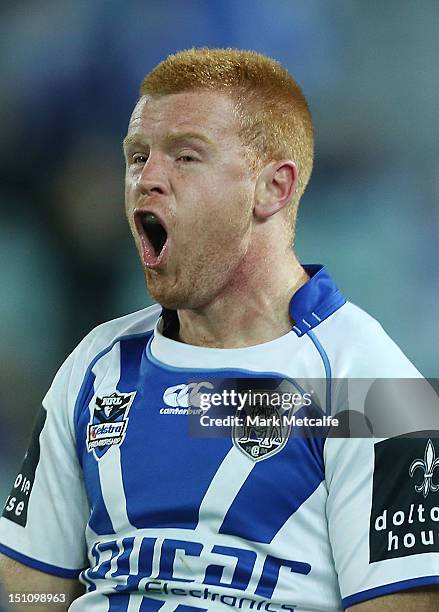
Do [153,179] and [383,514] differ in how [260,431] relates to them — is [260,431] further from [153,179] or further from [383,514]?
[153,179]

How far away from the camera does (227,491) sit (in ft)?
3.71

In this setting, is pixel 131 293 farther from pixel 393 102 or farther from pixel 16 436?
pixel 393 102

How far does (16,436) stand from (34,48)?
67 cm

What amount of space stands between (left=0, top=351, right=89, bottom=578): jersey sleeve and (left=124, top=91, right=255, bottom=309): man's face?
0.74ft

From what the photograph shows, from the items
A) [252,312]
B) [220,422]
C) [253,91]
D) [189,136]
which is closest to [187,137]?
[189,136]

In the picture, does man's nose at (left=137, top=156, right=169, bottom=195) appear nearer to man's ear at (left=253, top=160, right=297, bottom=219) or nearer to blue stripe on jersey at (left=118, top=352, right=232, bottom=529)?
man's ear at (left=253, top=160, right=297, bottom=219)

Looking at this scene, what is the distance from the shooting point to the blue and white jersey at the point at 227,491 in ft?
3.54

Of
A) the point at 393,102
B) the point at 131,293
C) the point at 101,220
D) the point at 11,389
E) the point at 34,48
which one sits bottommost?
the point at 11,389

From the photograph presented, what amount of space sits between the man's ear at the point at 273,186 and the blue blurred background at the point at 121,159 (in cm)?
23

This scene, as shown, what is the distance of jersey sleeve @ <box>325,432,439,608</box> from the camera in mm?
1053

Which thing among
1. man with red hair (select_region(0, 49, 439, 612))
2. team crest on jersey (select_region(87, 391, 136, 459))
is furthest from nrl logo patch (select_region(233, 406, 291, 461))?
team crest on jersey (select_region(87, 391, 136, 459))

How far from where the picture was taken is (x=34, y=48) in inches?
63.2

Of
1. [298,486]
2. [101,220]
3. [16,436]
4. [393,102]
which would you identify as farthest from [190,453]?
[393,102]

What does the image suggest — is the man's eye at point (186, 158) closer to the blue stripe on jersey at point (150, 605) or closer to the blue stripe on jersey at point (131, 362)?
the blue stripe on jersey at point (131, 362)
